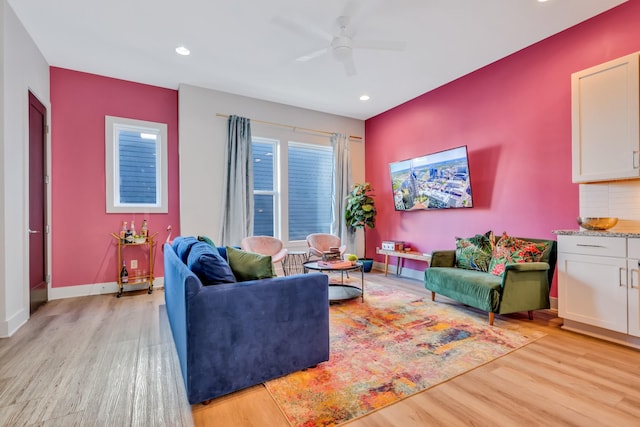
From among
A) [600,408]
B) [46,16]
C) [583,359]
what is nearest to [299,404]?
[600,408]

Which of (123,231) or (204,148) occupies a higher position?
(204,148)

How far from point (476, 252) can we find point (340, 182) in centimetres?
303

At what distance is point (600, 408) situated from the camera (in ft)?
5.57

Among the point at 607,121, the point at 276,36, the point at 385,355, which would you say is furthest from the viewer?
the point at 276,36

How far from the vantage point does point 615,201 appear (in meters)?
2.95

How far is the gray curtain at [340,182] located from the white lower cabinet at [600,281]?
Answer: 143 inches

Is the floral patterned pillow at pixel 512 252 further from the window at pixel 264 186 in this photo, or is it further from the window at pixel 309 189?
the window at pixel 264 186

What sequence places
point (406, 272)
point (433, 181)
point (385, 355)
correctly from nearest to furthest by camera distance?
1. point (385, 355)
2. point (433, 181)
3. point (406, 272)

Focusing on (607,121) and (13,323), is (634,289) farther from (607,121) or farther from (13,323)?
(13,323)

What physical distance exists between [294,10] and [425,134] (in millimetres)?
2945

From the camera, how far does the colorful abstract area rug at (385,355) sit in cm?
176

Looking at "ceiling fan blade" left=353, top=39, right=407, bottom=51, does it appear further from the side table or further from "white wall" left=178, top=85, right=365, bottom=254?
the side table

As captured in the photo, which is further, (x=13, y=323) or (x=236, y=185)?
(x=236, y=185)

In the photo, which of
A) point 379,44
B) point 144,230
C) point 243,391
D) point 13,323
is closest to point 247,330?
point 243,391
